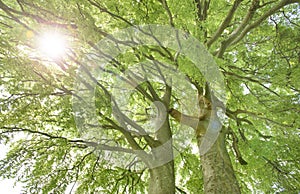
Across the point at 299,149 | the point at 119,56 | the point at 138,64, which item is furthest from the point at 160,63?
the point at 299,149

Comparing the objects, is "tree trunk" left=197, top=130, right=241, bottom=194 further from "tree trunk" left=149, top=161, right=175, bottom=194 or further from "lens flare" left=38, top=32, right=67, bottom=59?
"lens flare" left=38, top=32, right=67, bottom=59

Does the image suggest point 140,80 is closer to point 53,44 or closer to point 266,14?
point 53,44

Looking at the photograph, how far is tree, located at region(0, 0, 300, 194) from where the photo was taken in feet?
9.49

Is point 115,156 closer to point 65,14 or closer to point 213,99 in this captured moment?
point 213,99

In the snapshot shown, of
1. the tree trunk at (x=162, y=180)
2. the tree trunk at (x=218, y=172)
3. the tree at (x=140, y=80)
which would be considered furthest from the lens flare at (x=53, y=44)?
the tree trunk at (x=218, y=172)

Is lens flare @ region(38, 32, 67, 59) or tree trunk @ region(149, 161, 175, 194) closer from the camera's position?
lens flare @ region(38, 32, 67, 59)

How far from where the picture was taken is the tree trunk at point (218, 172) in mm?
2974

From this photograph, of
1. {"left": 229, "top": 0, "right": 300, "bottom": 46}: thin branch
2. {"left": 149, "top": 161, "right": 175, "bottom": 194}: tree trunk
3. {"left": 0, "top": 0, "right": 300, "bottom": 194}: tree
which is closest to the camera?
{"left": 229, "top": 0, "right": 300, "bottom": 46}: thin branch

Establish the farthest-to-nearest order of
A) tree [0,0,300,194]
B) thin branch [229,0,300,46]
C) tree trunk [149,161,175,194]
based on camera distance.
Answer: tree trunk [149,161,175,194], tree [0,0,300,194], thin branch [229,0,300,46]

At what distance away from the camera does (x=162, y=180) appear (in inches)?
140

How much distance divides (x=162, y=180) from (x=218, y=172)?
0.88 m

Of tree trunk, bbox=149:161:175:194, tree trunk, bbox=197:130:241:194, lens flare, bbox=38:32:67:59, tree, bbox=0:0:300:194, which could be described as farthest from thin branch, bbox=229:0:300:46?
lens flare, bbox=38:32:67:59

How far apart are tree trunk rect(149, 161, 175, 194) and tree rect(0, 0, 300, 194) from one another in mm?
16

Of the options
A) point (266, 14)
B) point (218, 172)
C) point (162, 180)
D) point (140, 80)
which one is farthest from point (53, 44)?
point (218, 172)
